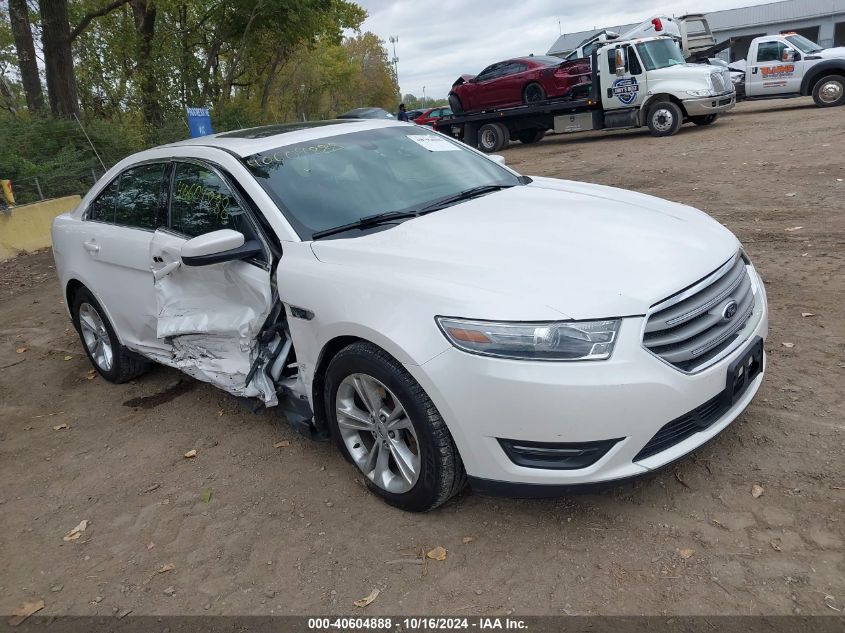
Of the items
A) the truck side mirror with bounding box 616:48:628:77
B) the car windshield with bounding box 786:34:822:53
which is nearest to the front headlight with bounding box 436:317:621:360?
the truck side mirror with bounding box 616:48:628:77

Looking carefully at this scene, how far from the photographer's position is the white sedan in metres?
2.44

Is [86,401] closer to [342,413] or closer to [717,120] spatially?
[342,413]

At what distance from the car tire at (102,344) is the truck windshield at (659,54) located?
14210 millimetres

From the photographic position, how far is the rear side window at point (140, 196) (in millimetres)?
4164

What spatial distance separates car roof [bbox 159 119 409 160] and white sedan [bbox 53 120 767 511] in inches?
1.1

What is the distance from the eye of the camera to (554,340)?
2.42m

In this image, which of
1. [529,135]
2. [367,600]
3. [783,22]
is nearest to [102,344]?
[367,600]

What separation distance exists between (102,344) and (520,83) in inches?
599

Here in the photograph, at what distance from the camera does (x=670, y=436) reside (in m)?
2.57

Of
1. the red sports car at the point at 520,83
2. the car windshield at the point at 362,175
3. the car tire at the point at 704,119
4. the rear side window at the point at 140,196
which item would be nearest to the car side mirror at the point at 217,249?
the car windshield at the point at 362,175

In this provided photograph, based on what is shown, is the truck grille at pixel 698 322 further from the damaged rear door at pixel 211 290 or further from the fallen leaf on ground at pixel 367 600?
the damaged rear door at pixel 211 290

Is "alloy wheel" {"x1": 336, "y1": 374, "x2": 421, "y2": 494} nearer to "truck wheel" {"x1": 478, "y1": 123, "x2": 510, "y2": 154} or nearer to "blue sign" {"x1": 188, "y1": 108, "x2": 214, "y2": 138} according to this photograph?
"blue sign" {"x1": 188, "y1": 108, "x2": 214, "y2": 138}

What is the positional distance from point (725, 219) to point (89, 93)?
24685mm

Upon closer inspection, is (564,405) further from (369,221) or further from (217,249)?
(217,249)
